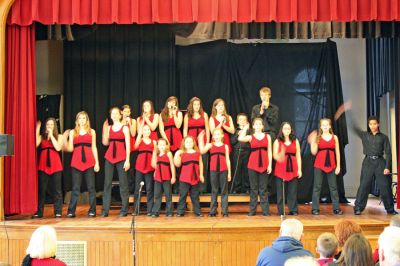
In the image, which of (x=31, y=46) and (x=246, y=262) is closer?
(x=246, y=262)

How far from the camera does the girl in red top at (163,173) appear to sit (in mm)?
8555

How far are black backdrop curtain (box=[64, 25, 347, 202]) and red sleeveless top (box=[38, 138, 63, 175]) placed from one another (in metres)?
1.97

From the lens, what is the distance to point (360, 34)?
9133 millimetres

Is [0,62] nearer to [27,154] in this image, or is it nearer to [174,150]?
[27,154]

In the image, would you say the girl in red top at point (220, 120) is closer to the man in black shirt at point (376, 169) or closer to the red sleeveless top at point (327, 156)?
the red sleeveless top at point (327, 156)

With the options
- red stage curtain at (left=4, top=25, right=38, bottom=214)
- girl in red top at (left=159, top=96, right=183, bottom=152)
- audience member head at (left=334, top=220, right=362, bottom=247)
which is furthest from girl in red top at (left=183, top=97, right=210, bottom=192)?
audience member head at (left=334, top=220, right=362, bottom=247)

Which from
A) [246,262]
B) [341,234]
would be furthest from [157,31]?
[341,234]

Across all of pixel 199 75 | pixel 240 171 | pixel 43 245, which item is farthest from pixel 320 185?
pixel 43 245

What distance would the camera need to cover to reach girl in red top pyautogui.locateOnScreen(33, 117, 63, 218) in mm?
8578

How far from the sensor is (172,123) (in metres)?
9.11

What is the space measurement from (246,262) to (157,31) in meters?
4.62

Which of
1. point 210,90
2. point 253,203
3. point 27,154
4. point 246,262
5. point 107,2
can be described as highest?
point 107,2

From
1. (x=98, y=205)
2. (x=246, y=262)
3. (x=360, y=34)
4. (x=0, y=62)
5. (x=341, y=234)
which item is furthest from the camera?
(x=98, y=205)

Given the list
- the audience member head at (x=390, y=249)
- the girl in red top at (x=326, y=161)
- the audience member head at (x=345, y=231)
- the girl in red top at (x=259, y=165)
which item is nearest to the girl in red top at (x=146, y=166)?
the girl in red top at (x=259, y=165)
